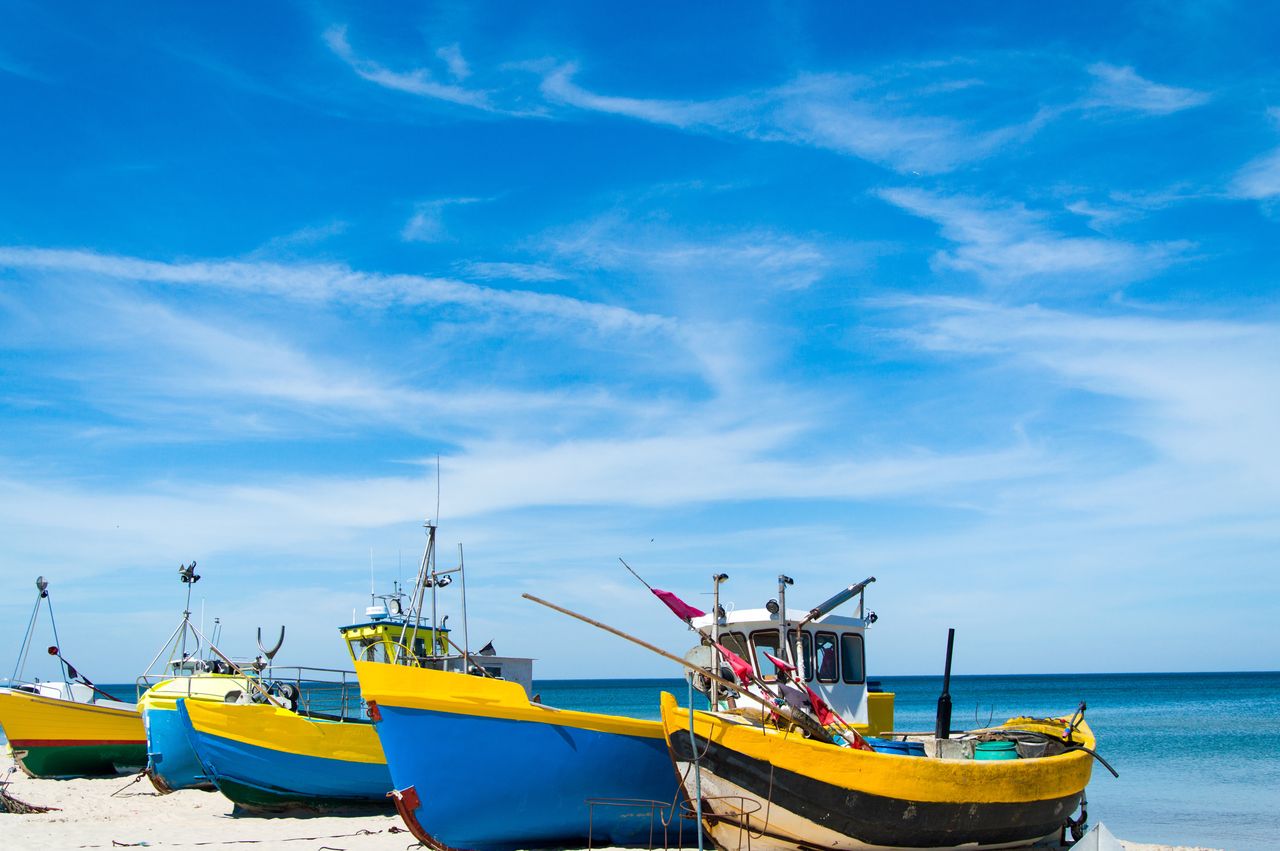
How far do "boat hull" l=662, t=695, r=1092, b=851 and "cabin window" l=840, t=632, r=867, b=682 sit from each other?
3.53m

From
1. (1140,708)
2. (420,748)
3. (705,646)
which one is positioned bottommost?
(1140,708)

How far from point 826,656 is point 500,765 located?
16.3ft

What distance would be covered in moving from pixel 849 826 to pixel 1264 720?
180 ft

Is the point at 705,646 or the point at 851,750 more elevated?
the point at 705,646

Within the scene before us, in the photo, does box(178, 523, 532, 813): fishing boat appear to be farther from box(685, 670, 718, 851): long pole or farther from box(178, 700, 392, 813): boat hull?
box(685, 670, 718, 851): long pole

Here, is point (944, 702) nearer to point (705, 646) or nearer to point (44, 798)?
point (705, 646)

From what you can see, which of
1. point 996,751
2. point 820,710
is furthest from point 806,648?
point 996,751

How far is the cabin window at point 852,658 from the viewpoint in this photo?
1580 centimetres

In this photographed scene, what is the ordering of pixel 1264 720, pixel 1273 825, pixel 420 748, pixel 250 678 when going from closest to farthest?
pixel 420 748 < pixel 250 678 < pixel 1273 825 < pixel 1264 720

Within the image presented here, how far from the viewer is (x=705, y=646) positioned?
48.3 feet

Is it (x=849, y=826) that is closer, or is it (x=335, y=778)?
Answer: (x=849, y=826)

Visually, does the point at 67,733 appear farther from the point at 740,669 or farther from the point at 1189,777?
the point at 1189,777

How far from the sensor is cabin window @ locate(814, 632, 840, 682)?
15.5m

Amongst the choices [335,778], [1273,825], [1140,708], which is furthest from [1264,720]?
[335,778]
